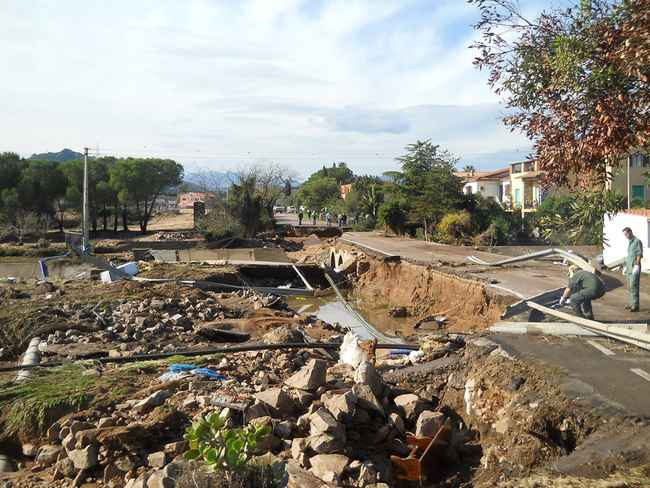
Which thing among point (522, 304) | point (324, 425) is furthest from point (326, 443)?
point (522, 304)

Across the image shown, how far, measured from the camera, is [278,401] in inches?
245

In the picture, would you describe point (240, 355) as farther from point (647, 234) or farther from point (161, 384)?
point (647, 234)

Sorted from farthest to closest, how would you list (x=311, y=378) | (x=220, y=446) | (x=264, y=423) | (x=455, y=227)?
(x=455, y=227) → (x=311, y=378) → (x=264, y=423) → (x=220, y=446)

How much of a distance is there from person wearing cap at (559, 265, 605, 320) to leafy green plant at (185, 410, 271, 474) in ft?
19.2

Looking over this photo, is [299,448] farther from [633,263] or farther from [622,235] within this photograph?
[622,235]

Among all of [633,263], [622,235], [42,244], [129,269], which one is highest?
[622,235]

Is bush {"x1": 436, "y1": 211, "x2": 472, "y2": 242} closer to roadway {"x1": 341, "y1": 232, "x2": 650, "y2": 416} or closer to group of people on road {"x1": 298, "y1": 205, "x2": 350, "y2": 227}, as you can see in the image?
roadway {"x1": 341, "y1": 232, "x2": 650, "y2": 416}

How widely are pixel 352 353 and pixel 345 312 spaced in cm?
1250

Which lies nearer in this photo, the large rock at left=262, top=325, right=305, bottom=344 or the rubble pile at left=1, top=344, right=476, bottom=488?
the rubble pile at left=1, top=344, right=476, bottom=488

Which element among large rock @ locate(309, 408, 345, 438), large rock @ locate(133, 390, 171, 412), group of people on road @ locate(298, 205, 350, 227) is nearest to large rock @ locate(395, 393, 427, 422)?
large rock @ locate(309, 408, 345, 438)

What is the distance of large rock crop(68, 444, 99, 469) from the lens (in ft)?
18.4

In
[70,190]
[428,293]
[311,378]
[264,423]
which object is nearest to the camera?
[264,423]

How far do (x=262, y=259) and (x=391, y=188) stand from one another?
49.5ft

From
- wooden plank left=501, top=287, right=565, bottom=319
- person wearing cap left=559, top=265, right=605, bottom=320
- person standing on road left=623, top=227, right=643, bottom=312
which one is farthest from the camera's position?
person standing on road left=623, top=227, right=643, bottom=312
